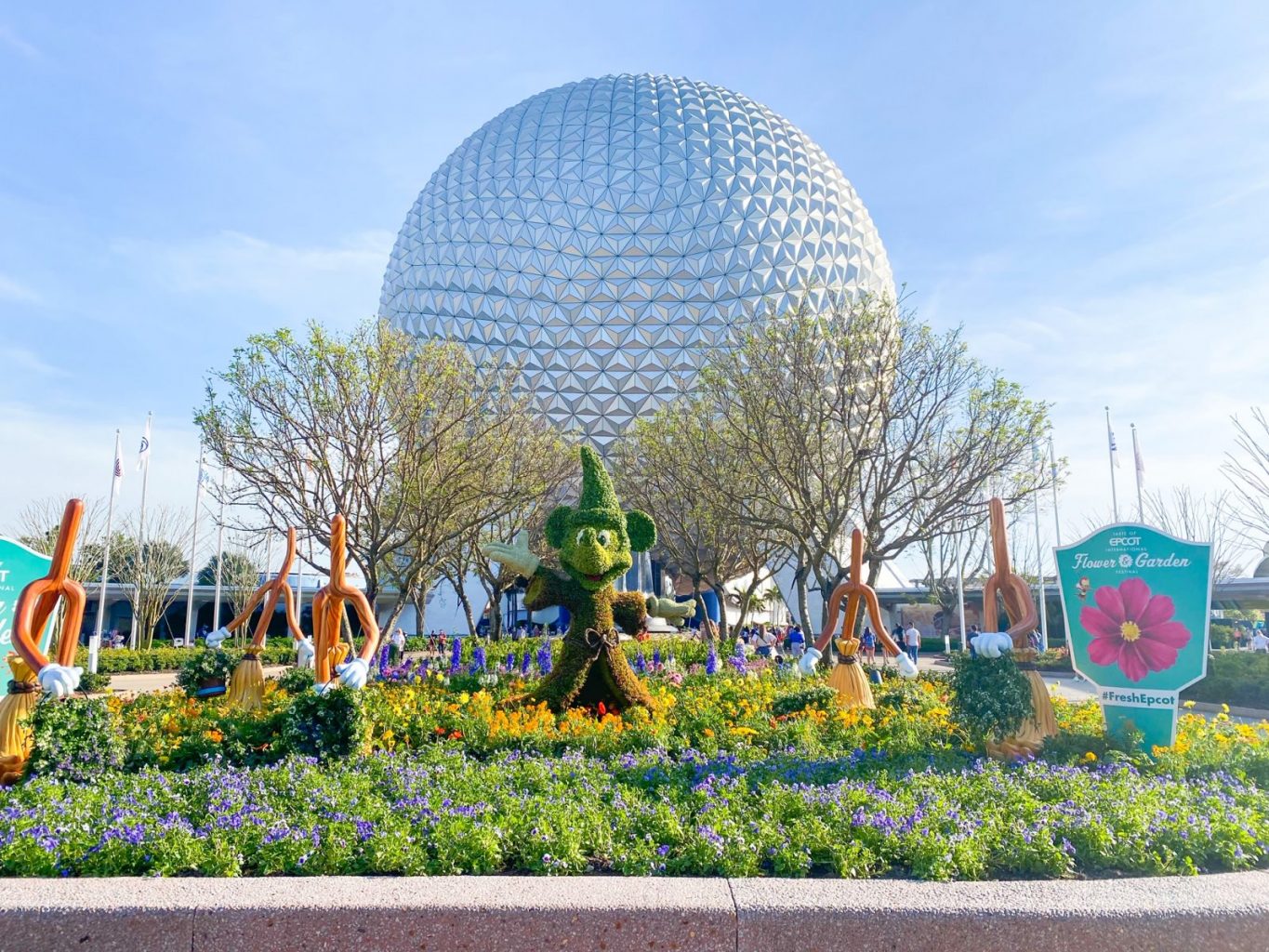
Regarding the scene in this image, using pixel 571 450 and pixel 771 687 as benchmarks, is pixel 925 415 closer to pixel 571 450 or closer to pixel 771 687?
pixel 771 687

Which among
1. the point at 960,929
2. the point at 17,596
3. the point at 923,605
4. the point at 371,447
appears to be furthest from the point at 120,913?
the point at 923,605

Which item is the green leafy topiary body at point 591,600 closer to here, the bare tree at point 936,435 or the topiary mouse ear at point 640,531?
the topiary mouse ear at point 640,531

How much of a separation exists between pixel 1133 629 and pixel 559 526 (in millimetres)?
6821

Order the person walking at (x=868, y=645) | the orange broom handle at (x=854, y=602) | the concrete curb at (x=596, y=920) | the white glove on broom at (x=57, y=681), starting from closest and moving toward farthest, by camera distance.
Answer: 1. the concrete curb at (x=596, y=920)
2. the white glove on broom at (x=57, y=681)
3. the orange broom handle at (x=854, y=602)
4. the person walking at (x=868, y=645)

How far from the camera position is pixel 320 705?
7.46 metres

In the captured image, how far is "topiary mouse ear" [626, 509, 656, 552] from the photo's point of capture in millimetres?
11938

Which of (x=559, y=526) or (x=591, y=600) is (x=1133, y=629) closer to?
(x=591, y=600)

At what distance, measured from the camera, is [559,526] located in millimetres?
11297

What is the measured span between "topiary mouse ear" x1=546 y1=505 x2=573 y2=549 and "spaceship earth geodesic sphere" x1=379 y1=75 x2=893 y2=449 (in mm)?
24095

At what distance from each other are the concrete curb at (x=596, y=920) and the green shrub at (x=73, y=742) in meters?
2.93

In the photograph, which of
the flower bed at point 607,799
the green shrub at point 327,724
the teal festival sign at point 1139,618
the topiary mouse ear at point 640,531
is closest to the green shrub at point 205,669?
the flower bed at point 607,799

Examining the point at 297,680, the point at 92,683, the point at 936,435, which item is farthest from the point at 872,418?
the point at 92,683

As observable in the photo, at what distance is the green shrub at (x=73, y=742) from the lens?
6664 millimetres

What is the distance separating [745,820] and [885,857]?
35.9 inches
